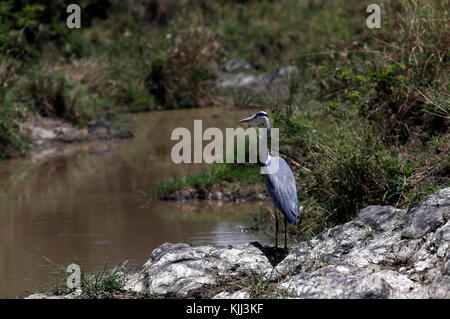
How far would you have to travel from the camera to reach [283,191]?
21.5 ft

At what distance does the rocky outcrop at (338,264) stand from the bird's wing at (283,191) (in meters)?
0.38

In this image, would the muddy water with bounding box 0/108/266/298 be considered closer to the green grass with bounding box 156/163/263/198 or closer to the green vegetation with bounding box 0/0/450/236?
the green grass with bounding box 156/163/263/198

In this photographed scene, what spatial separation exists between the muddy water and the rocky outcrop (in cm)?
140

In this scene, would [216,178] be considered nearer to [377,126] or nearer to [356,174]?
[377,126]

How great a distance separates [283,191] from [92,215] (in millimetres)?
4053

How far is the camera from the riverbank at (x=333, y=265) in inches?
203

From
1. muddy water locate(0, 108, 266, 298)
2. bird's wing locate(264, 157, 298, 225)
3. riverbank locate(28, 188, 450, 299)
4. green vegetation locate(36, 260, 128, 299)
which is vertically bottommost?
muddy water locate(0, 108, 266, 298)

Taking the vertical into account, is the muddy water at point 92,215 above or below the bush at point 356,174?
below

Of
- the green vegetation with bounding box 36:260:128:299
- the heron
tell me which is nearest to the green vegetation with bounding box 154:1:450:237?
the heron

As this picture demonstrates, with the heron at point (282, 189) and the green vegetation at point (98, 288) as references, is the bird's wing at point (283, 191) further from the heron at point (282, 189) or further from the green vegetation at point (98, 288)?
the green vegetation at point (98, 288)

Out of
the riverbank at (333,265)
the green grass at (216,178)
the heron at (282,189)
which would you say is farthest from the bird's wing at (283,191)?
the green grass at (216,178)

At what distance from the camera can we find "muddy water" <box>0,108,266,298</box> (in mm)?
7688

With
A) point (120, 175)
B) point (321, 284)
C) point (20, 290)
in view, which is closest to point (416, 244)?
point (321, 284)

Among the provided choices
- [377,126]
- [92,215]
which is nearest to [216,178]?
[92,215]
